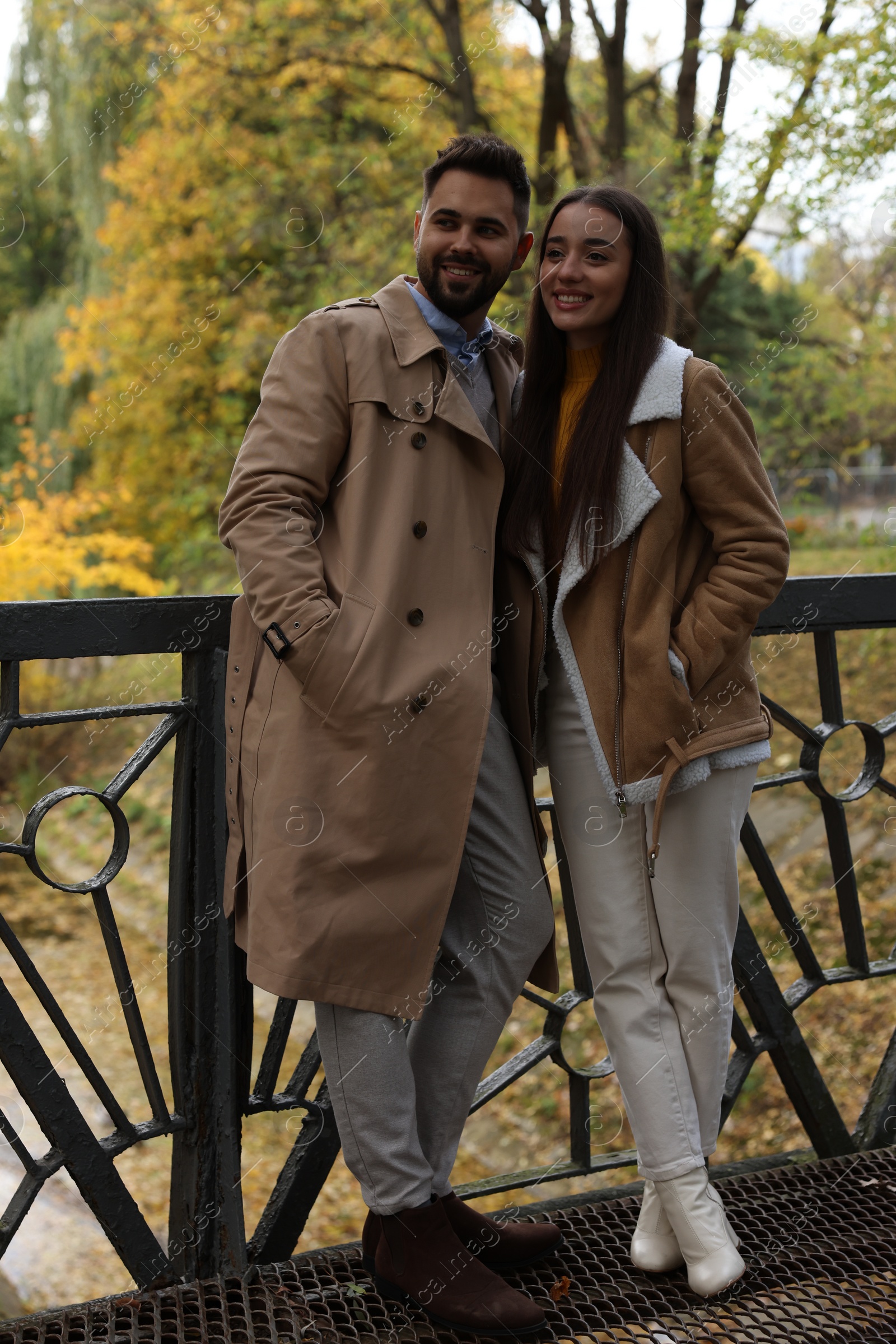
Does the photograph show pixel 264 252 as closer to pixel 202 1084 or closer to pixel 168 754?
pixel 168 754

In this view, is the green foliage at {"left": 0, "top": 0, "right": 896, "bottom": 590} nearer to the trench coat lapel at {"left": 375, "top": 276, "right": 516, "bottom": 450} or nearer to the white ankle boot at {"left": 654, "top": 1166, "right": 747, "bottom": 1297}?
the trench coat lapel at {"left": 375, "top": 276, "right": 516, "bottom": 450}

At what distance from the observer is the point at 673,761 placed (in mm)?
2002

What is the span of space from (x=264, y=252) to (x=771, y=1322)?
10.9m

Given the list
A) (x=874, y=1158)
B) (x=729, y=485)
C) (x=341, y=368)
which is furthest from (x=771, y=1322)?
(x=341, y=368)

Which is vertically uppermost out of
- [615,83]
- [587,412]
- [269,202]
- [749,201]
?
[615,83]

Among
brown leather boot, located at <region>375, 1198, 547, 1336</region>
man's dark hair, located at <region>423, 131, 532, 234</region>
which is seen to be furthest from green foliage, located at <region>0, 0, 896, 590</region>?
brown leather boot, located at <region>375, 1198, 547, 1336</region>

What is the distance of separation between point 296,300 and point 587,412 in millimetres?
9035

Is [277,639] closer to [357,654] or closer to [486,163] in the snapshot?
[357,654]

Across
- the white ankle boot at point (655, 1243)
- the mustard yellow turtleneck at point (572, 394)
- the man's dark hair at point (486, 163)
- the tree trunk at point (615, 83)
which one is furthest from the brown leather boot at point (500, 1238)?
the tree trunk at point (615, 83)

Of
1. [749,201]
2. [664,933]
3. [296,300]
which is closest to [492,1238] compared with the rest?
[664,933]

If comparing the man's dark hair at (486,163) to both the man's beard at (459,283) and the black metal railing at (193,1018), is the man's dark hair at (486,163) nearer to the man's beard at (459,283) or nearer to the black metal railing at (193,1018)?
the man's beard at (459,283)

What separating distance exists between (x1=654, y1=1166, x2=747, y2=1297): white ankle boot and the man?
12.7 inches

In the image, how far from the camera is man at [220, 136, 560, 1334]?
1.88m

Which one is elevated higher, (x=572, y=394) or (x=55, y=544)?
(x=572, y=394)
